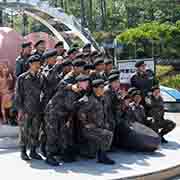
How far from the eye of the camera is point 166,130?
915 centimetres

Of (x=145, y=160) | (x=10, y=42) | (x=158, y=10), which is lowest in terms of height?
(x=145, y=160)

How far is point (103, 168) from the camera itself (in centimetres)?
710

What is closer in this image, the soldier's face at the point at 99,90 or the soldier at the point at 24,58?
the soldier's face at the point at 99,90

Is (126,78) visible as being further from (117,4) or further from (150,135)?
(117,4)

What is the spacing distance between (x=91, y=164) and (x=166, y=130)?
2328 mm

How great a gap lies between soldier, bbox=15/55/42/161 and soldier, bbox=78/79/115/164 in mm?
684

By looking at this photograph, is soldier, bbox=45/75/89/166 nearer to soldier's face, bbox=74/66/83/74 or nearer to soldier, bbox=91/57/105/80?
soldier's face, bbox=74/66/83/74

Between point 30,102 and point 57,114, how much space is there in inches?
17.7

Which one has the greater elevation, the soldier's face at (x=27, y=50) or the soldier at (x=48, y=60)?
the soldier's face at (x=27, y=50)

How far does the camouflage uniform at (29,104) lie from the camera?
727 cm

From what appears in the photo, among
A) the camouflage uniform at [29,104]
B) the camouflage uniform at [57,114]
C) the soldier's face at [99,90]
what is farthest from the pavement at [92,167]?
the soldier's face at [99,90]

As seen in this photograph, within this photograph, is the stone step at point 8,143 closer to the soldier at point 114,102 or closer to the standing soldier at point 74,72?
the soldier at point 114,102

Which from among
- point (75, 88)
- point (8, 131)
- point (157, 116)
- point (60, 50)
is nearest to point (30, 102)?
point (75, 88)

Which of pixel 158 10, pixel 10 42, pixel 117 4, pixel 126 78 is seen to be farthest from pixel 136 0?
pixel 10 42
